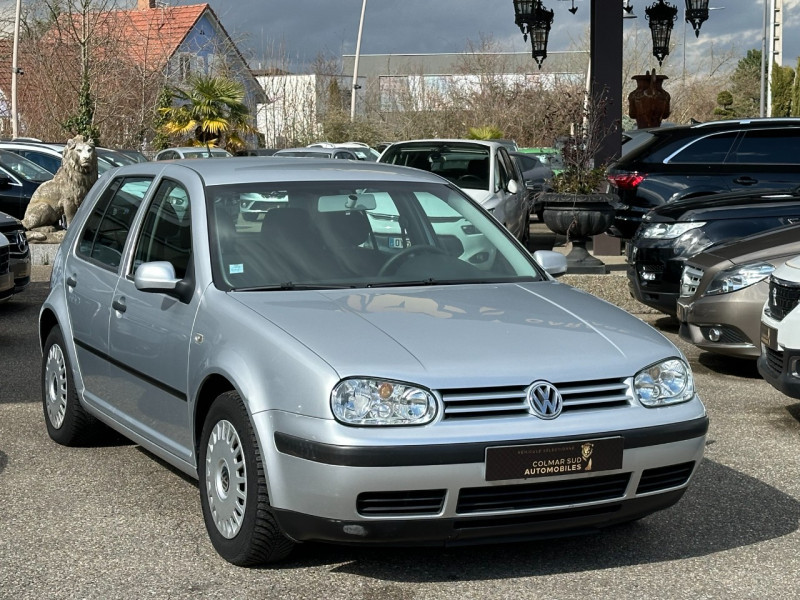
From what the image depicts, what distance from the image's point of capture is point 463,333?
470 centimetres

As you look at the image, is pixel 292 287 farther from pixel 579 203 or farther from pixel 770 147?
pixel 770 147

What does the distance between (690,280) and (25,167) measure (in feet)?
50.9

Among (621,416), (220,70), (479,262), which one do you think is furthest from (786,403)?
(220,70)

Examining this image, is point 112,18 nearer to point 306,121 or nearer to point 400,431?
point 306,121

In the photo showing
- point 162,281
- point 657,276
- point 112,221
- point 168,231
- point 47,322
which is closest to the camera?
point 162,281

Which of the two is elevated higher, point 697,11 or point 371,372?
point 697,11

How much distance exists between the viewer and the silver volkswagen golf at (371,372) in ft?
14.2

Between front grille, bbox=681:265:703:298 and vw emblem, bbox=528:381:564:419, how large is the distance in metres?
5.42

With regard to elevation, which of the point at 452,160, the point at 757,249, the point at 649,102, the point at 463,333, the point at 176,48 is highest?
the point at 176,48

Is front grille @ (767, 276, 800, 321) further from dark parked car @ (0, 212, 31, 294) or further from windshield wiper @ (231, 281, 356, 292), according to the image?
dark parked car @ (0, 212, 31, 294)

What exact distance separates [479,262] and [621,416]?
1528 millimetres

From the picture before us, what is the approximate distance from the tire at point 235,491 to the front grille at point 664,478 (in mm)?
1317

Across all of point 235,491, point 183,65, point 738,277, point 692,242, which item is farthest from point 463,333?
point 183,65

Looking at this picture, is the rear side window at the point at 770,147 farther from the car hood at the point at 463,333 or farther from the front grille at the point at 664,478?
the front grille at the point at 664,478
